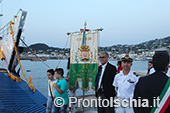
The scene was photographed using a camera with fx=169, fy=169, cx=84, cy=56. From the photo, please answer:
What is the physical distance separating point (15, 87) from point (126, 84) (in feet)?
19.4

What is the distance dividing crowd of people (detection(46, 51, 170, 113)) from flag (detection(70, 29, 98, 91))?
3.83 ft

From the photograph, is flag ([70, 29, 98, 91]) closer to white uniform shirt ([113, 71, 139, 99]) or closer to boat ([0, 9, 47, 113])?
boat ([0, 9, 47, 113])

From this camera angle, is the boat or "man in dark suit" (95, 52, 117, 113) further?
the boat

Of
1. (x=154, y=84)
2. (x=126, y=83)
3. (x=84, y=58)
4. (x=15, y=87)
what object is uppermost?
(x=84, y=58)

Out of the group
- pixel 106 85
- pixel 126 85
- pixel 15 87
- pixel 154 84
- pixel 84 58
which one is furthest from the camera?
pixel 15 87

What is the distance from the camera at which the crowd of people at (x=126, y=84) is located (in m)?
1.83

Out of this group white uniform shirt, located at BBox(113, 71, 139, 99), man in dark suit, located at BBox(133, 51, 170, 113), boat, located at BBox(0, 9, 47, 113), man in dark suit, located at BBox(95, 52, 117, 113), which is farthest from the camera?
boat, located at BBox(0, 9, 47, 113)

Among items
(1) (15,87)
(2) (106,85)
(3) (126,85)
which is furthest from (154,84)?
(1) (15,87)

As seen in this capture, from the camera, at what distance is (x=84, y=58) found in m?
5.72

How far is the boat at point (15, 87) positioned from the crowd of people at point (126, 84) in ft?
4.88

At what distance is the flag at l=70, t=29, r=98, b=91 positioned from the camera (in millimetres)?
5578

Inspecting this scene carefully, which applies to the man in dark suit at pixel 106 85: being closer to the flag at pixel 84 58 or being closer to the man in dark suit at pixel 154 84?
the man in dark suit at pixel 154 84

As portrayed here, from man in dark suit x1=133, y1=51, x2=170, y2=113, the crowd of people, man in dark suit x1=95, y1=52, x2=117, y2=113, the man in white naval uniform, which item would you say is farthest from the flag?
man in dark suit x1=133, y1=51, x2=170, y2=113

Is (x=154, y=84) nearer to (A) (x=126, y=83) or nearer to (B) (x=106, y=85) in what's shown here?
(A) (x=126, y=83)
